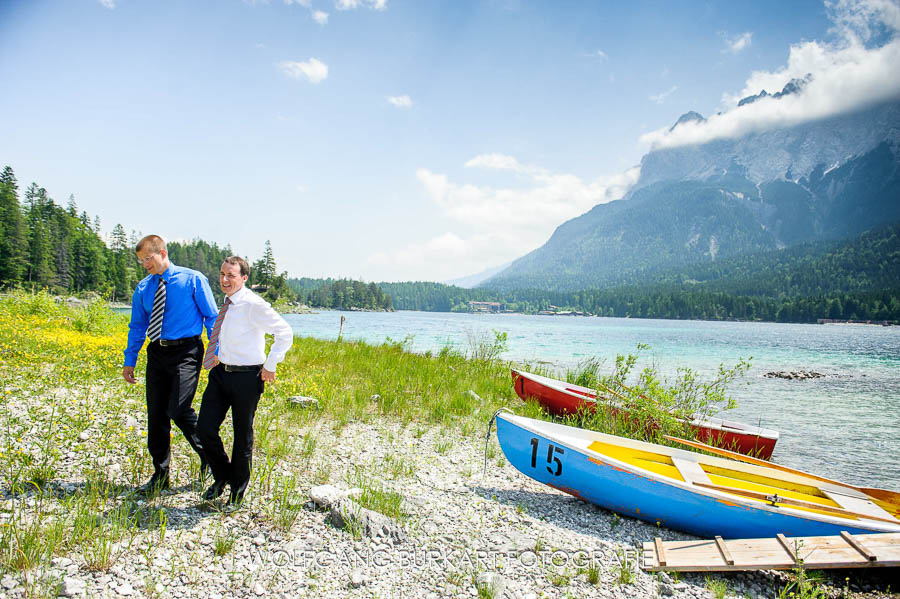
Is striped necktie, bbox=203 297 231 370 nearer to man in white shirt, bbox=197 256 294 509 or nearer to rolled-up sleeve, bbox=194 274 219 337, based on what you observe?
man in white shirt, bbox=197 256 294 509

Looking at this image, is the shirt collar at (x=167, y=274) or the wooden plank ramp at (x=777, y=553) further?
the shirt collar at (x=167, y=274)

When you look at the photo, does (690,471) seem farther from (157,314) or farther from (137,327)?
(137,327)

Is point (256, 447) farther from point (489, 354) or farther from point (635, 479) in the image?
point (489, 354)

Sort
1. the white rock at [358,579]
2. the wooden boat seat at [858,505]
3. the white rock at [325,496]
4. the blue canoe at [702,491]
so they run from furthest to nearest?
the wooden boat seat at [858,505] → the blue canoe at [702,491] → the white rock at [325,496] → the white rock at [358,579]

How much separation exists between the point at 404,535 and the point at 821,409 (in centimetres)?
1743

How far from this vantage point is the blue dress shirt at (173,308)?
163 inches

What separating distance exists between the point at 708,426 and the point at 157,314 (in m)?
9.41

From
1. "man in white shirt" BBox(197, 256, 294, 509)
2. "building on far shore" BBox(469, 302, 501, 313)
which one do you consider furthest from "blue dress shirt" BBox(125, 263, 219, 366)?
"building on far shore" BBox(469, 302, 501, 313)

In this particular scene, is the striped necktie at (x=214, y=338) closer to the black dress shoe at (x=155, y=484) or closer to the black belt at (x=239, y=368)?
the black belt at (x=239, y=368)

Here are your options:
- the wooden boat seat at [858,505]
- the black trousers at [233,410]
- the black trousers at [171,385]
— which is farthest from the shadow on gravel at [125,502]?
the wooden boat seat at [858,505]

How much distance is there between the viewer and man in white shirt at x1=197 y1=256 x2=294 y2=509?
395 centimetres

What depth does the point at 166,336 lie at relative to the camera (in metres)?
4.11

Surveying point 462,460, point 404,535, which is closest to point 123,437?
point 404,535

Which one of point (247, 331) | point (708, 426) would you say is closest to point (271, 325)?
point (247, 331)
